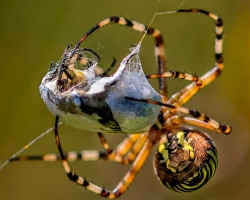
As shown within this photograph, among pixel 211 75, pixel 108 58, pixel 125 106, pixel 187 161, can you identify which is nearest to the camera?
pixel 125 106

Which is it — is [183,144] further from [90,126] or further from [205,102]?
[205,102]

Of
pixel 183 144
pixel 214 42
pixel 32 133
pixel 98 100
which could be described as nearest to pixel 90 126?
pixel 98 100

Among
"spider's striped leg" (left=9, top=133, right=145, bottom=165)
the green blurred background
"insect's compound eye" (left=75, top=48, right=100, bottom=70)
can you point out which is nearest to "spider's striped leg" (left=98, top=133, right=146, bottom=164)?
"spider's striped leg" (left=9, top=133, right=145, bottom=165)

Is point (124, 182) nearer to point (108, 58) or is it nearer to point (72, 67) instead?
point (108, 58)

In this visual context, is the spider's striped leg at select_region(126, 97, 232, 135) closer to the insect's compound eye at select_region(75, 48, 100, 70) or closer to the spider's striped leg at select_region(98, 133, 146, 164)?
the spider's striped leg at select_region(98, 133, 146, 164)

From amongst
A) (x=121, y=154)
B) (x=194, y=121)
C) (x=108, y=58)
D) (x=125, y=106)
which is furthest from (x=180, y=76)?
(x=108, y=58)
